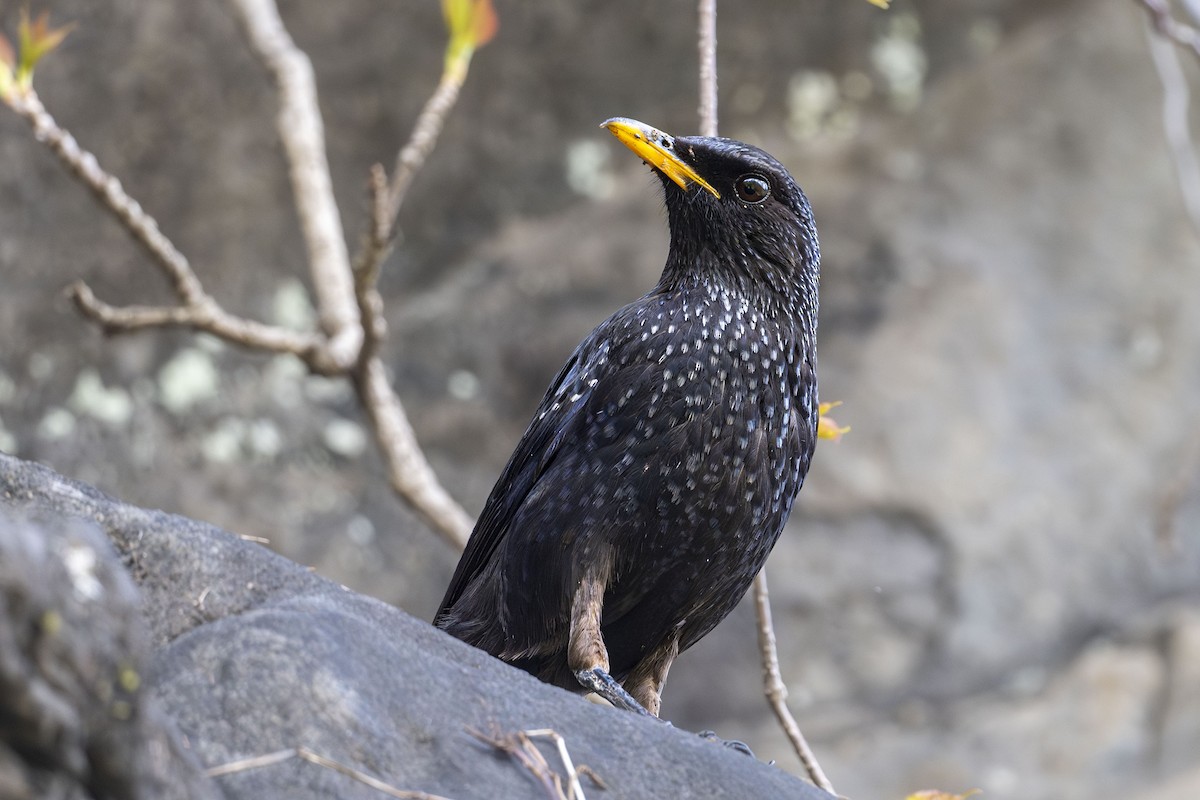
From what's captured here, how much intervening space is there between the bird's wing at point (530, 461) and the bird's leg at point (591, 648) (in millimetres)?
429

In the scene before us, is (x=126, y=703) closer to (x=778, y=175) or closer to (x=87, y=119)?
(x=778, y=175)

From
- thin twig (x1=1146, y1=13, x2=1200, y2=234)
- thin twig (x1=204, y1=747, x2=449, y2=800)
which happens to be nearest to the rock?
thin twig (x1=204, y1=747, x2=449, y2=800)

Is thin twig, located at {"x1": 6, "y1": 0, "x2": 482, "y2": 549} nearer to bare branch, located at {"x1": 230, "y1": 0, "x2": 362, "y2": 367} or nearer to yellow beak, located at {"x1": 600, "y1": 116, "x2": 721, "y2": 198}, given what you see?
bare branch, located at {"x1": 230, "y1": 0, "x2": 362, "y2": 367}

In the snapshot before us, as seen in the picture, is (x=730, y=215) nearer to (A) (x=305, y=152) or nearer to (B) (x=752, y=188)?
(B) (x=752, y=188)

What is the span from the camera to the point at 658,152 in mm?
3812

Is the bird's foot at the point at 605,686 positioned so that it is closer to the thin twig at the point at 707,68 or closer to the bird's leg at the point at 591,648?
the bird's leg at the point at 591,648

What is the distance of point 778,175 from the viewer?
A: 3895 mm

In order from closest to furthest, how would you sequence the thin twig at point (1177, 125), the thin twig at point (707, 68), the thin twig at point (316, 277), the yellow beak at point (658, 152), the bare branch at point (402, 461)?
1. the yellow beak at point (658, 152)
2. the thin twig at point (707, 68)
3. the thin twig at point (316, 277)
4. the bare branch at point (402, 461)
5. the thin twig at point (1177, 125)

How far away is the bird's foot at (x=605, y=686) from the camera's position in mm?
3207

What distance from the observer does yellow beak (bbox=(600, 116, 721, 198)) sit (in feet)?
12.3

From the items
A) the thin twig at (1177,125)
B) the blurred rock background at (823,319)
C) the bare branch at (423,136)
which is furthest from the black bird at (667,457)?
the blurred rock background at (823,319)

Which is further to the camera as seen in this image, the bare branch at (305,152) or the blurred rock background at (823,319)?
the blurred rock background at (823,319)

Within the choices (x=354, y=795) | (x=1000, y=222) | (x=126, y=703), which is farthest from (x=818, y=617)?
(x=126, y=703)

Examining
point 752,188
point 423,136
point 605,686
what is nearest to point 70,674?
point 605,686
